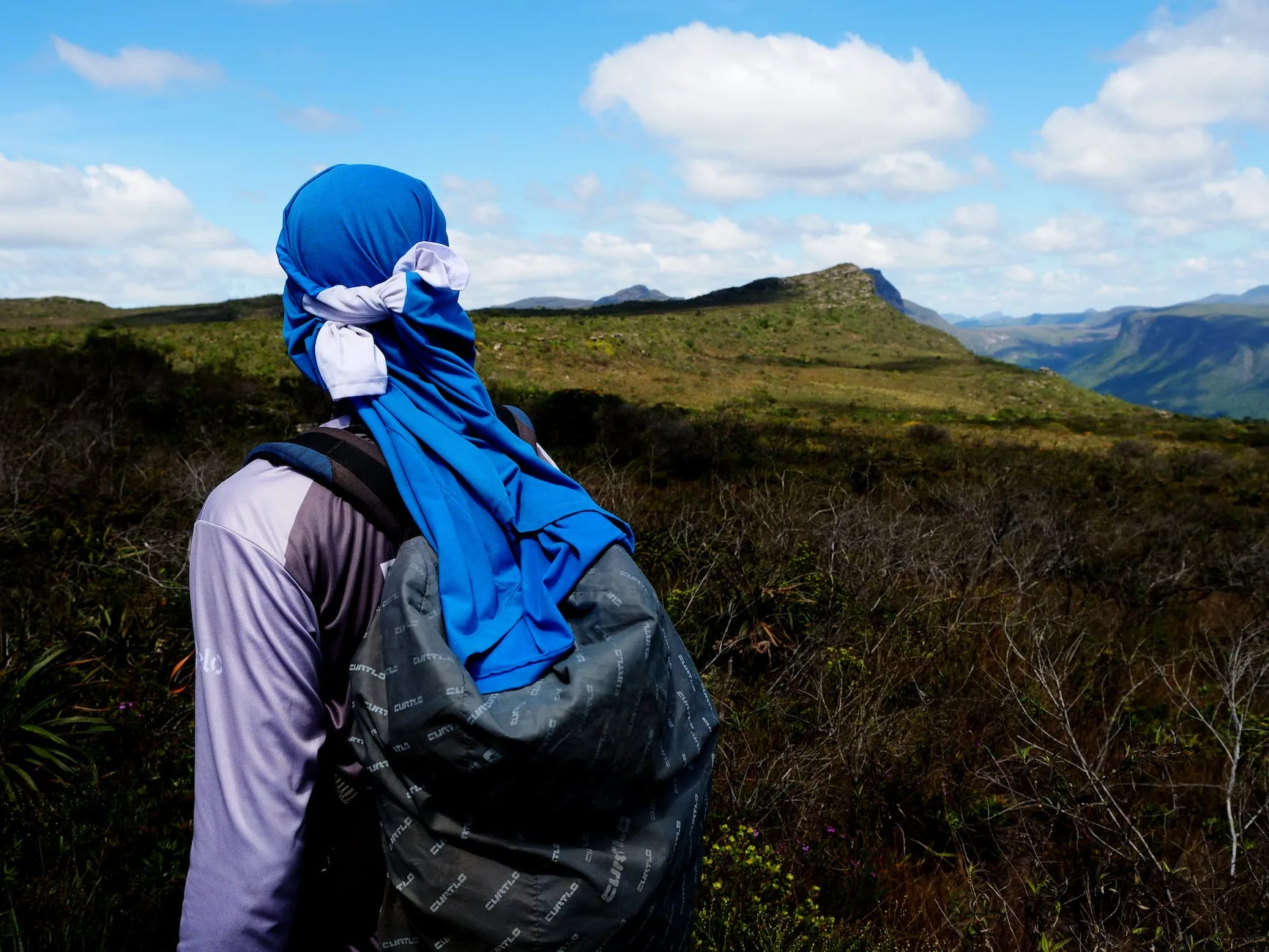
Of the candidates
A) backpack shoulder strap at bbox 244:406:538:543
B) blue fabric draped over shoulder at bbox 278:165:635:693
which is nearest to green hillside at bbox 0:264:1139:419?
blue fabric draped over shoulder at bbox 278:165:635:693

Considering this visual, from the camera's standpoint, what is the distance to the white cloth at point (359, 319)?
1.35 meters

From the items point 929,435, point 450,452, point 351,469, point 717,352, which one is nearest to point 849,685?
point 450,452

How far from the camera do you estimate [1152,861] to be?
2787 millimetres

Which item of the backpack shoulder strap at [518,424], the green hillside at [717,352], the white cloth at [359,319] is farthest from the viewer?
the green hillside at [717,352]

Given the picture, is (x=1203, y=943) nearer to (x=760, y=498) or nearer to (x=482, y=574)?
(x=482, y=574)

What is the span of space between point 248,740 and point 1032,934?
2698mm

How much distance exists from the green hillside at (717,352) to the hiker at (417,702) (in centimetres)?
2099

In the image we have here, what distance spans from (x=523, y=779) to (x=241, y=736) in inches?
16.8

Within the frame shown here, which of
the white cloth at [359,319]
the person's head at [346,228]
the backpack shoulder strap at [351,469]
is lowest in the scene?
the backpack shoulder strap at [351,469]

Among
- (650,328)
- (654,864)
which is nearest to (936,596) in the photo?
(654,864)

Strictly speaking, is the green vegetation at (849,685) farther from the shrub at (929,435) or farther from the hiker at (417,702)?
the shrub at (929,435)

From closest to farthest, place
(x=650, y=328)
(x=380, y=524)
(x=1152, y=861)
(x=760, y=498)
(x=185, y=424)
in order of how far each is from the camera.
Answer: (x=380, y=524), (x=1152, y=861), (x=760, y=498), (x=185, y=424), (x=650, y=328)

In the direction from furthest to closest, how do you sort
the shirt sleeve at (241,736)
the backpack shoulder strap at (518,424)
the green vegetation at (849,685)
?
1. the green vegetation at (849,685)
2. the backpack shoulder strap at (518,424)
3. the shirt sleeve at (241,736)

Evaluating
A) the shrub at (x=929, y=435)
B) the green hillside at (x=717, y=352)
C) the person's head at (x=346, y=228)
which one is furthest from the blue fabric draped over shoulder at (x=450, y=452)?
the green hillside at (x=717, y=352)
